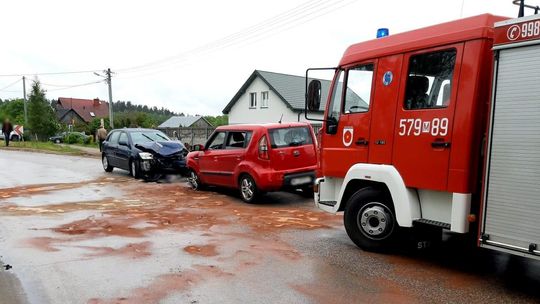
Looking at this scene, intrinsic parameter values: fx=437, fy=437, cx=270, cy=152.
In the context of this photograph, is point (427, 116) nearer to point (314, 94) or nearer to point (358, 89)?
point (358, 89)

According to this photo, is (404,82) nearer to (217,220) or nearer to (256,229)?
(256,229)

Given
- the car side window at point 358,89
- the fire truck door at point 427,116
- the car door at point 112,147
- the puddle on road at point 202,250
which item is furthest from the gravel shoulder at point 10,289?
the car door at point 112,147

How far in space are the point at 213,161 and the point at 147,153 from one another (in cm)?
364

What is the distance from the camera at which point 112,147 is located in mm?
15172

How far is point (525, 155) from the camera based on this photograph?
3955mm

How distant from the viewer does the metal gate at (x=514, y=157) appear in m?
3.88

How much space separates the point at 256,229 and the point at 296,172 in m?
2.55

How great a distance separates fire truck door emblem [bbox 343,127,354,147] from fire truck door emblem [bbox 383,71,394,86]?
2.54 feet

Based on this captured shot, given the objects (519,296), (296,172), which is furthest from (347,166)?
(296,172)

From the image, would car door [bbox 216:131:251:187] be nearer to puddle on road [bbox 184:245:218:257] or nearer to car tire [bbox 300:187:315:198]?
car tire [bbox 300:187:315:198]

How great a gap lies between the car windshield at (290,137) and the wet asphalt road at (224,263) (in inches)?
56.9

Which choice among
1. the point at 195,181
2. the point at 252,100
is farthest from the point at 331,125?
the point at 252,100

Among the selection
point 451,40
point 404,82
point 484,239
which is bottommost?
point 484,239

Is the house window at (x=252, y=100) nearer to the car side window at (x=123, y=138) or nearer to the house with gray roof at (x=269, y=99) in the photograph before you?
the house with gray roof at (x=269, y=99)
